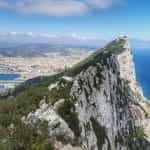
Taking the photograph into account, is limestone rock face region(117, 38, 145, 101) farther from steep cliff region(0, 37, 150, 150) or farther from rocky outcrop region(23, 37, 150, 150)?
rocky outcrop region(23, 37, 150, 150)

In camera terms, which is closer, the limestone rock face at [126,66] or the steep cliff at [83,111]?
the steep cliff at [83,111]

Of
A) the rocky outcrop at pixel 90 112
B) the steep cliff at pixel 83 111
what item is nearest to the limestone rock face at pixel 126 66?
the steep cliff at pixel 83 111

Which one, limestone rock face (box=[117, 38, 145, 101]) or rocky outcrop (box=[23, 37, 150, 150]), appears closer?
rocky outcrop (box=[23, 37, 150, 150])

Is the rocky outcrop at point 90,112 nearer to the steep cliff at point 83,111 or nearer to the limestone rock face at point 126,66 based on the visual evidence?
the steep cliff at point 83,111

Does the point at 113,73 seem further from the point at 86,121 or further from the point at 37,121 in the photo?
the point at 37,121

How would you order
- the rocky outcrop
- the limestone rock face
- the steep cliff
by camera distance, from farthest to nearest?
the limestone rock face
the rocky outcrop
the steep cliff

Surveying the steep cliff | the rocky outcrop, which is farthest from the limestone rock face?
the rocky outcrop

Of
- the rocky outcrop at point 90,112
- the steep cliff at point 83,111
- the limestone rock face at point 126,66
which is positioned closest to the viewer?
the steep cliff at point 83,111
